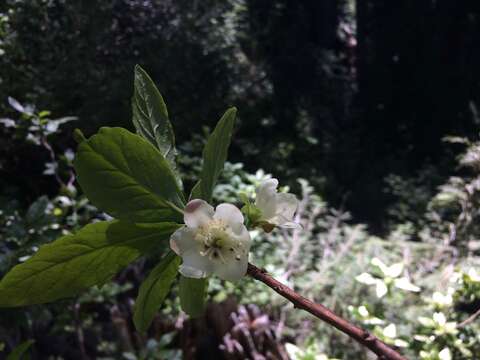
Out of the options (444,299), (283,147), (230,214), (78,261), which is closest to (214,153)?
(230,214)

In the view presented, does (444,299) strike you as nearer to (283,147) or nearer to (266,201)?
(266,201)

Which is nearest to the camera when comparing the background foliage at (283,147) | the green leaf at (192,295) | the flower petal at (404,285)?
the green leaf at (192,295)

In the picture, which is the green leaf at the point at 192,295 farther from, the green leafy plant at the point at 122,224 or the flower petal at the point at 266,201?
the flower petal at the point at 266,201

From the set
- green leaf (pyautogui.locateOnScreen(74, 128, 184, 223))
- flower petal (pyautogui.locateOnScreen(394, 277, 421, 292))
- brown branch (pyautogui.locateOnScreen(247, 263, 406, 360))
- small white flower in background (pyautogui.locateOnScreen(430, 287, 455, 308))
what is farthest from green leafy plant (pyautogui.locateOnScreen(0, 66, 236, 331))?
small white flower in background (pyautogui.locateOnScreen(430, 287, 455, 308))

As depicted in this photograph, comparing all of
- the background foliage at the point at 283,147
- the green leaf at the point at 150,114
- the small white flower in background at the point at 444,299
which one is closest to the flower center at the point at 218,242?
the green leaf at the point at 150,114

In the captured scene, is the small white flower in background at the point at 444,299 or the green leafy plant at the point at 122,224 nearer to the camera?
the green leafy plant at the point at 122,224

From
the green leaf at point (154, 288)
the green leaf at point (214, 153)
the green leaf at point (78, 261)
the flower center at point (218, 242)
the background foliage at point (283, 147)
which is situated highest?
the green leaf at point (214, 153)

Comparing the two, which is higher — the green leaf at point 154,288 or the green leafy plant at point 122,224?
the green leafy plant at point 122,224
